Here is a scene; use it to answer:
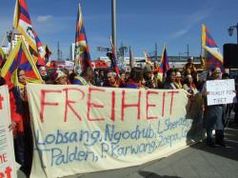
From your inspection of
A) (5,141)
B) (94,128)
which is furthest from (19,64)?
(5,141)

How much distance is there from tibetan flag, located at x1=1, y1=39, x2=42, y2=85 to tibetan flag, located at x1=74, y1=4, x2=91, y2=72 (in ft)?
6.63

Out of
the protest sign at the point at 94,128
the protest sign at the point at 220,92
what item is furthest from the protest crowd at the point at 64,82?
the protest sign at the point at 94,128

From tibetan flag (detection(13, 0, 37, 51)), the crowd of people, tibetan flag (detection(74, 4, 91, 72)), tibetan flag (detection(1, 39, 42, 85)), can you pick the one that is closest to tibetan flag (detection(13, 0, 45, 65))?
tibetan flag (detection(13, 0, 37, 51))

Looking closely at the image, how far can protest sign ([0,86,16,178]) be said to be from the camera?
534 cm

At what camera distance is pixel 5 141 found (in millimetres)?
5398

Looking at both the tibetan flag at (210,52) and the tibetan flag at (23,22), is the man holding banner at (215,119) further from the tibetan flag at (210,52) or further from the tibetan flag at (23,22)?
the tibetan flag at (23,22)

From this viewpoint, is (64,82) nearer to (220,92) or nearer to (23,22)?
(23,22)

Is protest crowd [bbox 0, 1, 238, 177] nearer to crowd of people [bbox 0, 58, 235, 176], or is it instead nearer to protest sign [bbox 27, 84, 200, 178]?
→ crowd of people [bbox 0, 58, 235, 176]

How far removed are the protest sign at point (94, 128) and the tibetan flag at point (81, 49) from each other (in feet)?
7.00

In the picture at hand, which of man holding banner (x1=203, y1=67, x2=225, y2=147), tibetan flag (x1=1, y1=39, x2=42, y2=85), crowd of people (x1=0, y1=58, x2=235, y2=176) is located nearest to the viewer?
crowd of people (x1=0, y1=58, x2=235, y2=176)

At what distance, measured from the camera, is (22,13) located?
913cm

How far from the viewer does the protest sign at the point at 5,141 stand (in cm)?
534

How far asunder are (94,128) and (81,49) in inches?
130

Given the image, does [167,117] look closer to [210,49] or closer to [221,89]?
[221,89]
